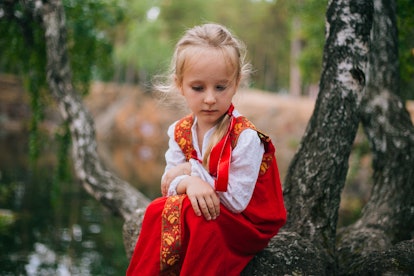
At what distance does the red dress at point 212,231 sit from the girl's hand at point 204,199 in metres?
0.04

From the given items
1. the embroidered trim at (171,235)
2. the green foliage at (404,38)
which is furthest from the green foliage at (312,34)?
the embroidered trim at (171,235)

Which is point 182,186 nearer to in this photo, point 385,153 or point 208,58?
point 208,58

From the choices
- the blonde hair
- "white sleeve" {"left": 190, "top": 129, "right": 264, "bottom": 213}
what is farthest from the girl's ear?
"white sleeve" {"left": 190, "top": 129, "right": 264, "bottom": 213}

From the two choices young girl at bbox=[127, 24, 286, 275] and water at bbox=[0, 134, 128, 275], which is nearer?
young girl at bbox=[127, 24, 286, 275]

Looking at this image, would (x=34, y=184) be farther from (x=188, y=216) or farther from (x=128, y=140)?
(x=128, y=140)

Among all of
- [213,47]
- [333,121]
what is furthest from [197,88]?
[333,121]

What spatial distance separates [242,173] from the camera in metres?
2.28

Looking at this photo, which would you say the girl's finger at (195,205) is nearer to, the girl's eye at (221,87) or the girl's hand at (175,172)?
the girl's hand at (175,172)

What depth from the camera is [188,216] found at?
2.27 meters

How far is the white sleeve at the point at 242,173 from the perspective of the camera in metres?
2.26

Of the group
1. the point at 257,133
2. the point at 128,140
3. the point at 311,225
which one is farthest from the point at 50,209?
the point at 128,140

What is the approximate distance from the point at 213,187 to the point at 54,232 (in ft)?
17.0

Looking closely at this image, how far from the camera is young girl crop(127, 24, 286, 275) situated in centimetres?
223

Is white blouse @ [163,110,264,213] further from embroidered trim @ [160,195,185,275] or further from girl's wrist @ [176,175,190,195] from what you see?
embroidered trim @ [160,195,185,275]
